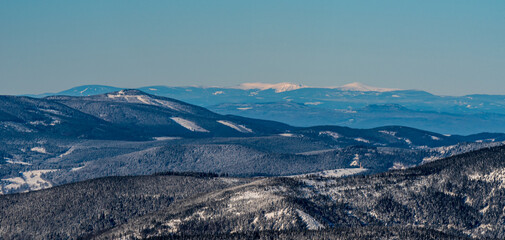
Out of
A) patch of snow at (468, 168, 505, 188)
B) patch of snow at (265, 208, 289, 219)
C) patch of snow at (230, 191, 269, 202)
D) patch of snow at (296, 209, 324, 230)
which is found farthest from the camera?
patch of snow at (468, 168, 505, 188)

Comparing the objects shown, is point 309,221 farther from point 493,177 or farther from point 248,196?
point 493,177

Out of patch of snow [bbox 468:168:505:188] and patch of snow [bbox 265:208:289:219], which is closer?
patch of snow [bbox 265:208:289:219]

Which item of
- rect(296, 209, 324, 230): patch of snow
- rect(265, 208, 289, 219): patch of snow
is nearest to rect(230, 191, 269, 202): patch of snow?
rect(265, 208, 289, 219): patch of snow

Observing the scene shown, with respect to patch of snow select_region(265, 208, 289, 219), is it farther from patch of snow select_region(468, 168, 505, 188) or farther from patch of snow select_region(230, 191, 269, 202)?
patch of snow select_region(468, 168, 505, 188)

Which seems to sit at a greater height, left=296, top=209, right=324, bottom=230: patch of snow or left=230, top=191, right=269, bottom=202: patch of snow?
left=230, top=191, right=269, bottom=202: patch of snow

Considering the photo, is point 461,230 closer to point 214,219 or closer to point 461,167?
point 461,167

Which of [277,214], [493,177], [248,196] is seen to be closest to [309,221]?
[277,214]

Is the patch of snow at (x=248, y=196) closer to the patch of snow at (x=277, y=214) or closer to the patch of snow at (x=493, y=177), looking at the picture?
the patch of snow at (x=277, y=214)

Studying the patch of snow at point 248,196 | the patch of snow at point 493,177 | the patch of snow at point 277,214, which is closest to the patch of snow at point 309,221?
the patch of snow at point 277,214
